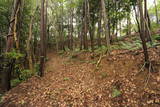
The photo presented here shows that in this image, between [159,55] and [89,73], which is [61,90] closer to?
[89,73]

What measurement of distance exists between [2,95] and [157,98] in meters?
6.98

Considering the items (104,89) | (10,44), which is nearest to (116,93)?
(104,89)

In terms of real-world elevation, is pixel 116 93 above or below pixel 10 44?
below

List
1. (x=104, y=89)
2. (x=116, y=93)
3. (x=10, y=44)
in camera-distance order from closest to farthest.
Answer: (x=116, y=93), (x=104, y=89), (x=10, y=44)

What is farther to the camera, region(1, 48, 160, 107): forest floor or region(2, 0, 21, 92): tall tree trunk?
region(2, 0, 21, 92): tall tree trunk

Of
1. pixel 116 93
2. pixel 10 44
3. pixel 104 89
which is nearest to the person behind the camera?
pixel 116 93

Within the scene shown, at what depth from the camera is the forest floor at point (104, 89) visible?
465 centimetres

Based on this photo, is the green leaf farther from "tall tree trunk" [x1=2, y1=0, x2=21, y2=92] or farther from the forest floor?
"tall tree trunk" [x1=2, y1=0, x2=21, y2=92]

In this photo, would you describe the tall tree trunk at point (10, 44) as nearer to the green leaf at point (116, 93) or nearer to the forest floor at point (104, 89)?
the forest floor at point (104, 89)

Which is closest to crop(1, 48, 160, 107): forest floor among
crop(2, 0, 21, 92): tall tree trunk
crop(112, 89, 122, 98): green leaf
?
crop(112, 89, 122, 98): green leaf

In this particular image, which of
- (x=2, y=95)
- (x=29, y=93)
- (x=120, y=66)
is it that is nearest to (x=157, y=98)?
(x=120, y=66)

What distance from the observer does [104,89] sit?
5523 mm

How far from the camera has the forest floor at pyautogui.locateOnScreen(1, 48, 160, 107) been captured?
4650mm

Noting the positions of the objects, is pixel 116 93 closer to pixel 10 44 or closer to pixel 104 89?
pixel 104 89
